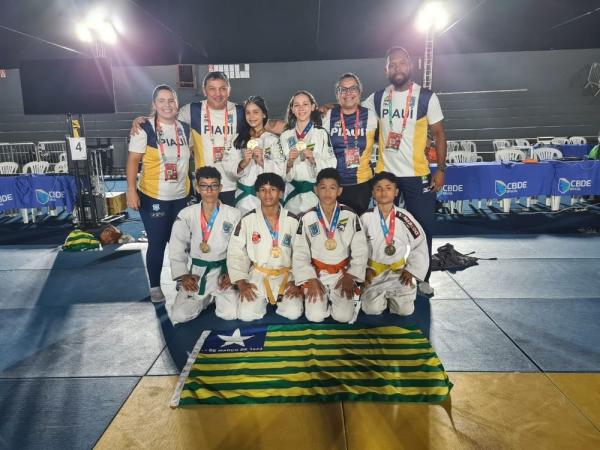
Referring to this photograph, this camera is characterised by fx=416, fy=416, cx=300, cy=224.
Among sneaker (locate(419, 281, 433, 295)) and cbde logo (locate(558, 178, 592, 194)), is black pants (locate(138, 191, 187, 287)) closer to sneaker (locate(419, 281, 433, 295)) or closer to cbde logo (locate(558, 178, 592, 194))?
sneaker (locate(419, 281, 433, 295))

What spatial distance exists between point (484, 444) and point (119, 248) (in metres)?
4.97

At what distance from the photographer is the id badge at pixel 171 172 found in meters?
3.56

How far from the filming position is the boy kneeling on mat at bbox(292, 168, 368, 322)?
3.20 m

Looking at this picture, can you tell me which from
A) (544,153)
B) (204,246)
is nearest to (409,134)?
(204,246)

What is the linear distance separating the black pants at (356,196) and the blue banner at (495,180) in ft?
11.4

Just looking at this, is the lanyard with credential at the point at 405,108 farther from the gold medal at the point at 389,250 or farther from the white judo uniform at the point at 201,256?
the white judo uniform at the point at 201,256

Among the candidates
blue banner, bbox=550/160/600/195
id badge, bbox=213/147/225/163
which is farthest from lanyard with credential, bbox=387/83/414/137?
blue banner, bbox=550/160/600/195

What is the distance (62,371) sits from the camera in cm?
260

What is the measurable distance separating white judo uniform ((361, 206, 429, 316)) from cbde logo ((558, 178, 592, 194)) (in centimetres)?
470

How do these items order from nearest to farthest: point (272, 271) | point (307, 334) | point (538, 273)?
1. point (307, 334)
2. point (272, 271)
3. point (538, 273)

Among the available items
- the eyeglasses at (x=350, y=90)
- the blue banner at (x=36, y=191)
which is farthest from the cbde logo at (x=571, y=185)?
the blue banner at (x=36, y=191)

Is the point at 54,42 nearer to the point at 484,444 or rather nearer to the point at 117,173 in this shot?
the point at 117,173

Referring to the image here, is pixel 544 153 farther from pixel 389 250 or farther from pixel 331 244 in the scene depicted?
pixel 331 244

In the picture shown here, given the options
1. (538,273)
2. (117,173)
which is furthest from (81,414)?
(117,173)
